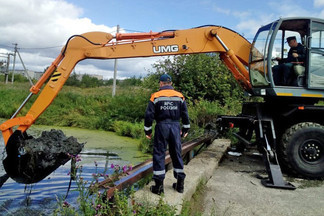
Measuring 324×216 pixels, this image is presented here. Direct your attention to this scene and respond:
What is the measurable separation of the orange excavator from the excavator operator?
10 centimetres

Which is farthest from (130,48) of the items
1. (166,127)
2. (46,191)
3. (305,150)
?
(305,150)

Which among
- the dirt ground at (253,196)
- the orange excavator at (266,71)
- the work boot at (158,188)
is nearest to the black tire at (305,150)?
the orange excavator at (266,71)

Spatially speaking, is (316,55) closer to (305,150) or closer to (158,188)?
(305,150)

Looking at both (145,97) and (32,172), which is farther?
(145,97)

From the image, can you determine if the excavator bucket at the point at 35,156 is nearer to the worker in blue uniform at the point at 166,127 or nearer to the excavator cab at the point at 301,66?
the worker in blue uniform at the point at 166,127

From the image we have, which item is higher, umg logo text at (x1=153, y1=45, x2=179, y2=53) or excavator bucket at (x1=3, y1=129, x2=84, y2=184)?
umg logo text at (x1=153, y1=45, x2=179, y2=53)

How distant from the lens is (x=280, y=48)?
6688mm

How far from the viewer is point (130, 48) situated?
243 inches

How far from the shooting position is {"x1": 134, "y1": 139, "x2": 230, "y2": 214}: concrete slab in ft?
12.5

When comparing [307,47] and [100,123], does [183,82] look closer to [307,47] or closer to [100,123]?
[100,123]

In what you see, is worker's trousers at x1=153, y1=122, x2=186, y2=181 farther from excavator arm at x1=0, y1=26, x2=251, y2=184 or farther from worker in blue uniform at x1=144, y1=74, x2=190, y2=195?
excavator arm at x1=0, y1=26, x2=251, y2=184

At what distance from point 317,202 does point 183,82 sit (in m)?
9.85

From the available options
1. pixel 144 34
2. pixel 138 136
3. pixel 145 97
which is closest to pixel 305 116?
pixel 144 34

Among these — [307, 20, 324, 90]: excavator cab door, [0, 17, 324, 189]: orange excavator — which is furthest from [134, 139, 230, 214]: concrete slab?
[307, 20, 324, 90]: excavator cab door
